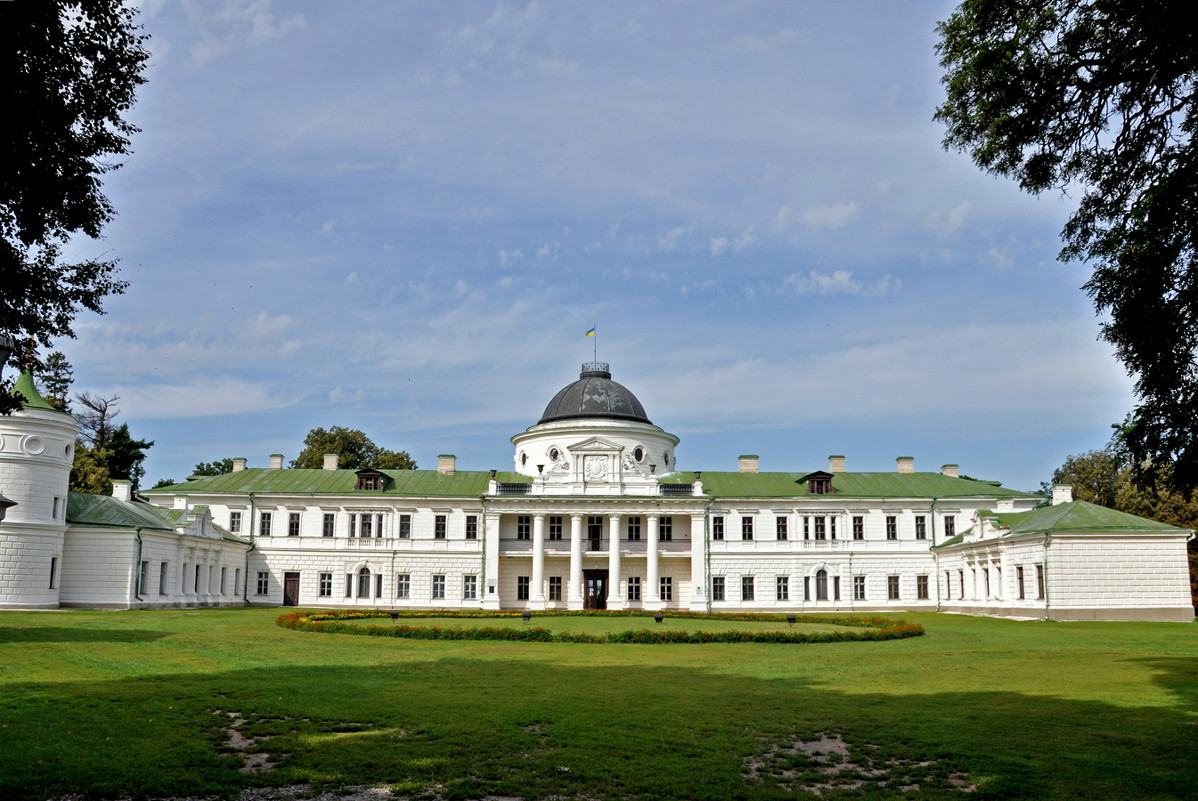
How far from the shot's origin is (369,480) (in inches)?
2261

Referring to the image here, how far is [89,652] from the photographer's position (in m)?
19.8

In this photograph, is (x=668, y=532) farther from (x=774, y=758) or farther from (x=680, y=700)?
(x=774, y=758)

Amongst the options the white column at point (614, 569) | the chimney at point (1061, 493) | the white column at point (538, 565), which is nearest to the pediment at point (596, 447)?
the white column at point (614, 569)

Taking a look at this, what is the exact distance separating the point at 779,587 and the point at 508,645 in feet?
105

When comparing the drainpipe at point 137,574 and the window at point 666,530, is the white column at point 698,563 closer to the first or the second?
the window at point 666,530

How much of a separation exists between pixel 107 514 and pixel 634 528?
2840cm

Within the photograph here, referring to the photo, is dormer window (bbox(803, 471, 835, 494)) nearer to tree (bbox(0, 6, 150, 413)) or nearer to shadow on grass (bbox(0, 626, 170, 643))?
shadow on grass (bbox(0, 626, 170, 643))

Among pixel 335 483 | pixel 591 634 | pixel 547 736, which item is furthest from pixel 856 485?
pixel 547 736

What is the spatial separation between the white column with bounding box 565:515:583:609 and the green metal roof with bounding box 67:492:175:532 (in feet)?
70.6

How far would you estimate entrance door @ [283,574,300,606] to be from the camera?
55188mm

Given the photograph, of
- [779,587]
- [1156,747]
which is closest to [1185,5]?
[1156,747]

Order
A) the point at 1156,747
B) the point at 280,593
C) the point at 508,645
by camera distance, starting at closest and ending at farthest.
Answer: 1. the point at 1156,747
2. the point at 508,645
3. the point at 280,593

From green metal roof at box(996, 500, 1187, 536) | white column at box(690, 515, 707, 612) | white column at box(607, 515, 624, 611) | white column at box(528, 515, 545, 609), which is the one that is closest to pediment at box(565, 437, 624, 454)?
white column at box(607, 515, 624, 611)

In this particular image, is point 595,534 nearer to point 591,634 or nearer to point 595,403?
point 595,403
